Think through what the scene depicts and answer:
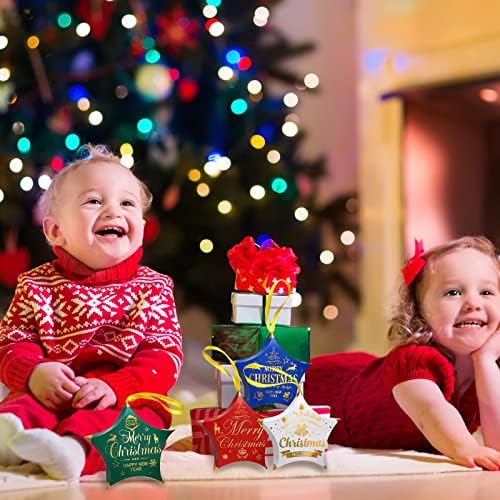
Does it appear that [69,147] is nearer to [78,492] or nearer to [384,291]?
[384,291]

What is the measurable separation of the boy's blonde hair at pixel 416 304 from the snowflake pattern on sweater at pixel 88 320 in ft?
1.11

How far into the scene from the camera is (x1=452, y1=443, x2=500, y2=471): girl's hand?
4.15 ft

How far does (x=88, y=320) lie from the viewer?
4.34 ft

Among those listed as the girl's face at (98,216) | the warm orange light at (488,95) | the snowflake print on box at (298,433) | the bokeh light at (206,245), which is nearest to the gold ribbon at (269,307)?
the snowflake print on box at (298,433)

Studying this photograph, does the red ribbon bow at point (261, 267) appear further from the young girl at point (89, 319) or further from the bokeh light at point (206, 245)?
the bokeh light at point (206, 245)

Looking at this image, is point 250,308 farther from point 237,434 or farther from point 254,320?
point 237,434

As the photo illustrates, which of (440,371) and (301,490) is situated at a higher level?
(440,371)

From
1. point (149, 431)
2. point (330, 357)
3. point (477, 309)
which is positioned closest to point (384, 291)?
point (330, 357)

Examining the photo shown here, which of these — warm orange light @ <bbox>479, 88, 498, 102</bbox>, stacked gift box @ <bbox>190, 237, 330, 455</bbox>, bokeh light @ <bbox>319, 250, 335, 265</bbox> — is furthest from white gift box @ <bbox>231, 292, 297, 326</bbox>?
warm orange light @ <bbox>479, 88, 498, 102</bbox>

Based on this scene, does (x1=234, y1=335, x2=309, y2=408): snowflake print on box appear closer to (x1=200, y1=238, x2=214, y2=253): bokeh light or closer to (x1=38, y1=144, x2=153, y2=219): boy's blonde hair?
(x1=38, y1=144, x2=153, y2=219): boy's blonde hair

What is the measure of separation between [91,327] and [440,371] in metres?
0.51

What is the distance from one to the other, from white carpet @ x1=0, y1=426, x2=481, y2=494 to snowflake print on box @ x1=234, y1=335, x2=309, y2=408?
0.09m

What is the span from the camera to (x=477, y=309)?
137cm

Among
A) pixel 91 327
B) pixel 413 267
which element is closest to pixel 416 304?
pixel 413 267
